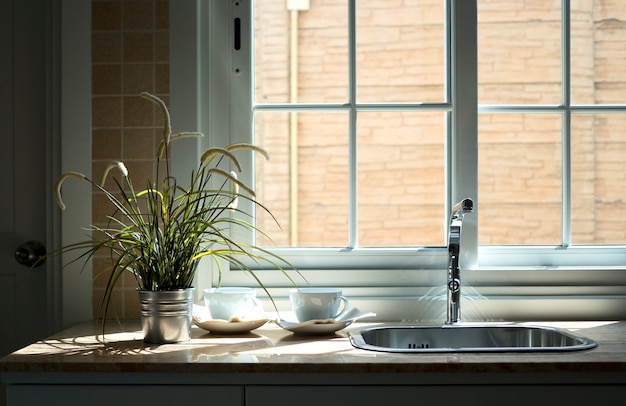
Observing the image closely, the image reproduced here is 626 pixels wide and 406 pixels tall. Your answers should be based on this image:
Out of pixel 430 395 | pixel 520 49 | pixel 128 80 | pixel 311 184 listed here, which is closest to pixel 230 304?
pixel 430 395

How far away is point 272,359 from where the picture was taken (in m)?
1.60

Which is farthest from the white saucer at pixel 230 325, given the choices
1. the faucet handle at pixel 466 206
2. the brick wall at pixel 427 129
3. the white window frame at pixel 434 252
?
the brick wall at pixel 427 129

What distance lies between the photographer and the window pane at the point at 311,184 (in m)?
7.07

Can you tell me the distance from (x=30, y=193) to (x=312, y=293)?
3.22 ft

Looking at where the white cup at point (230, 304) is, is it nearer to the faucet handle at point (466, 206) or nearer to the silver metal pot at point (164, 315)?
the silver metal pot at point (164, 315)

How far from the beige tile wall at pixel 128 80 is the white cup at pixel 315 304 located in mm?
600

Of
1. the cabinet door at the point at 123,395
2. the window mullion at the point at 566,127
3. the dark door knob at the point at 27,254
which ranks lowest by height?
the cabinet door at the point at 123,395

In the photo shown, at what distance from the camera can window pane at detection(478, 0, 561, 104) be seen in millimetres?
5797

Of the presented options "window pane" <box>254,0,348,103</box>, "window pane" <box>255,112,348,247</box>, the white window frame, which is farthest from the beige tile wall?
"window pane" <box>255,112,348,247</box>

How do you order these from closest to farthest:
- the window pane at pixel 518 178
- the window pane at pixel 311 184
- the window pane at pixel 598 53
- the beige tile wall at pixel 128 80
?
1. the beige tile wall at pixel 128 80
2. the window pane at pixel 598 53
3. the window pane at pixel 518 178
4. the window pane at pixel 311 184

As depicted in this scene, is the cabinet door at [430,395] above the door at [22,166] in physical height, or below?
below

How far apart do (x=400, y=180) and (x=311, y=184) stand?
91 centimetres

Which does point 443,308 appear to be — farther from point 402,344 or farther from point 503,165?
point 503,165

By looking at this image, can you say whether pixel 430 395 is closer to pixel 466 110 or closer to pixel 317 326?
pixel 317 326
